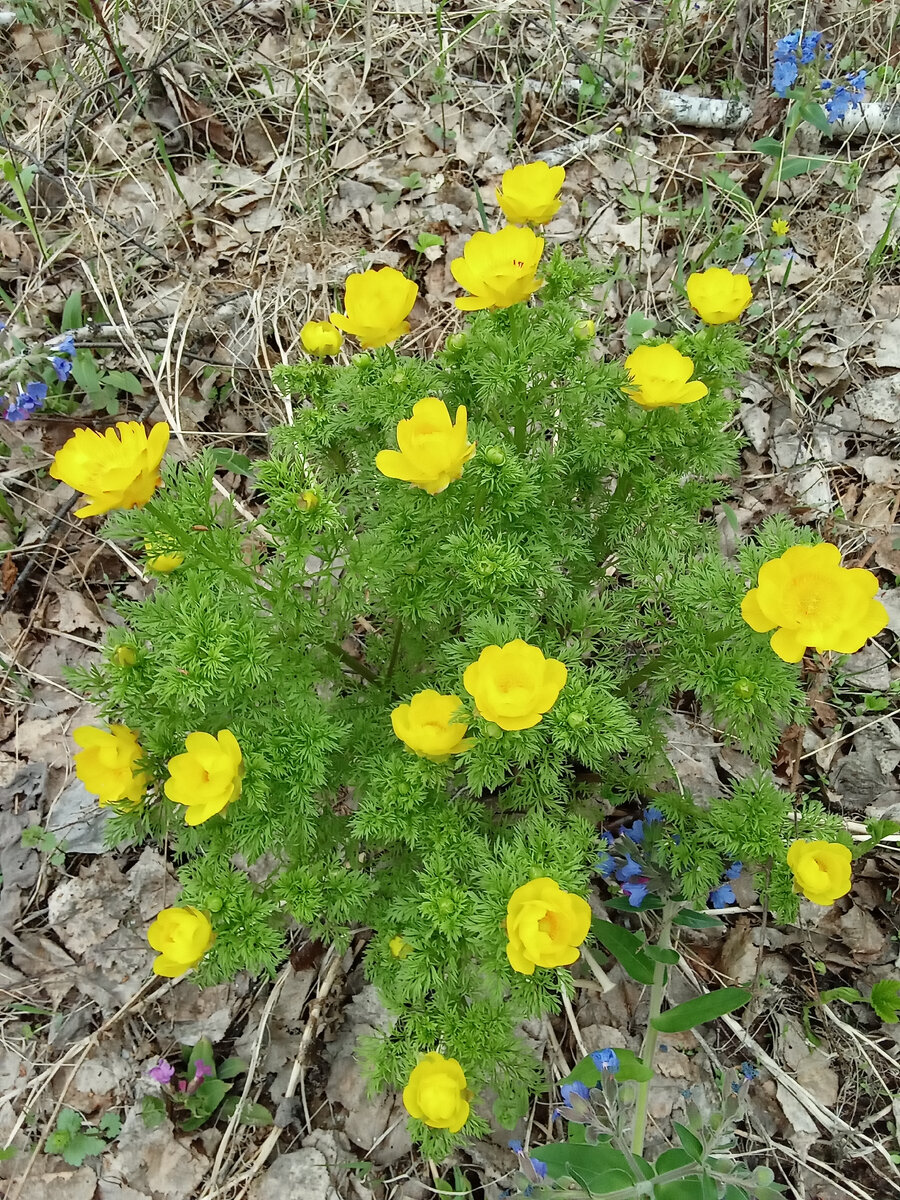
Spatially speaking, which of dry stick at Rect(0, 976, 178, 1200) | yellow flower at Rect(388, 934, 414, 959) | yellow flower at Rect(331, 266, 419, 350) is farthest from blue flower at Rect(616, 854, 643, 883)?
yellow flower at Rect(331, 266, 419, 350)

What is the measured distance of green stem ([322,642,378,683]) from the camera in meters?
2.18

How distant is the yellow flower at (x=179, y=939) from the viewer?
5.51ft

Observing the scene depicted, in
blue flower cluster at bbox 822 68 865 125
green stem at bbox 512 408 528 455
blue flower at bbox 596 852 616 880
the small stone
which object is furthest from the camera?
blue flower cluster at bbox 822 68 865 125

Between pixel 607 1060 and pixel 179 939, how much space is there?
106cm

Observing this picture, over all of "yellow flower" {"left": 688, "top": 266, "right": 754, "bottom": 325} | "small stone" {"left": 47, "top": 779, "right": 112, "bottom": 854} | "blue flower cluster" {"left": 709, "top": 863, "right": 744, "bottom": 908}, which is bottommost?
"blue flower cluster" {"left": 709, "top": 863, "right": 744, "bottom": 908}

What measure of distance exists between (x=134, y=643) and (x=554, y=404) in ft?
3.95

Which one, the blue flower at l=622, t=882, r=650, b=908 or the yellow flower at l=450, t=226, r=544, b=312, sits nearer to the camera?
the yellow flower at l=450, t=226, r=544, b=312

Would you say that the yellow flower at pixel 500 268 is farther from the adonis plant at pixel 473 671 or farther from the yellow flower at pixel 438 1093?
the yellow flower at pixel 438 1093

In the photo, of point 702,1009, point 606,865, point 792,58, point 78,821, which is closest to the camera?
point 702,1009

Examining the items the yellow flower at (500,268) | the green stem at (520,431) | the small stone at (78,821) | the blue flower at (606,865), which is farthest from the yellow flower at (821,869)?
the small stone at (78,821)

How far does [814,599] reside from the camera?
5.24ft

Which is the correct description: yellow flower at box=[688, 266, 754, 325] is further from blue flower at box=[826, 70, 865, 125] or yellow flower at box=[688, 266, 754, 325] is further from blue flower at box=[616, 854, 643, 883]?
blue flower at box=[826, 70, 865, 125]

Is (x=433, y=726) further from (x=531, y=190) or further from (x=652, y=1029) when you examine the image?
(x=531, y=190)

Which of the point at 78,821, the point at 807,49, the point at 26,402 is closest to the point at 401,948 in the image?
the point at 78,821
